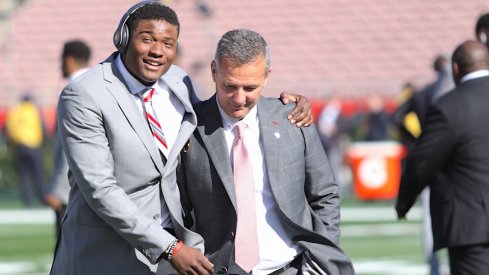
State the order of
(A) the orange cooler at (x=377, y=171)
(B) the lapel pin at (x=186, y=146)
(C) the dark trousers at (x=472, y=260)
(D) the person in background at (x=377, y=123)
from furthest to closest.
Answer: (D) the person in background at (x=377, y=123), (A) the orange cooler at (x=377, y=171), (C) the dark trousers at (x=472, y=260), (B) the lapel pin at (x=186, y=146)

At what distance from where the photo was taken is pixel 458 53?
595 cm

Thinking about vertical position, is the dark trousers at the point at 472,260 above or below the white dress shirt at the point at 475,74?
below

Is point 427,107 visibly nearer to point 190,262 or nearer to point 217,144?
point 217,144

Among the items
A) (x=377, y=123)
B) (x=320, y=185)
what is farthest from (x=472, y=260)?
(x=377, y=123)

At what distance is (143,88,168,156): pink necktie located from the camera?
4.72 m

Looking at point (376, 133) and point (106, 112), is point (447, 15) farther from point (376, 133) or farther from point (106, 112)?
point (106, 112)

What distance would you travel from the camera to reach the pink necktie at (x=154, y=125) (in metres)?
4.72

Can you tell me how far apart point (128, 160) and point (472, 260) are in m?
1.90

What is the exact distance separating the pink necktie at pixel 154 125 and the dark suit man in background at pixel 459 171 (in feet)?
4.98

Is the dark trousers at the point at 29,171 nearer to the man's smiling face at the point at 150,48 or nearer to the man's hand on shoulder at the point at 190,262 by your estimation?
the man's smiling face at the point at 150,48

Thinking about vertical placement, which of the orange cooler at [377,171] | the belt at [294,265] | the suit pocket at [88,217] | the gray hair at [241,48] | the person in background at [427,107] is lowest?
the orange cooler at [377,171]

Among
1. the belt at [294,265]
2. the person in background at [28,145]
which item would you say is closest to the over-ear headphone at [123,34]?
the belt at [294,265]

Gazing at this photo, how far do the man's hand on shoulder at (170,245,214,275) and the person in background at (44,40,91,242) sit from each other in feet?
10.6

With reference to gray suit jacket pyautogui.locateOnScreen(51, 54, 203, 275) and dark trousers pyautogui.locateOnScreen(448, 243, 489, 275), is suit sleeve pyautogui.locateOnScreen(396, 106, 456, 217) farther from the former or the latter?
gray suit jacket pyautogui.locateOnScreen(51, 54, 203, 275)
